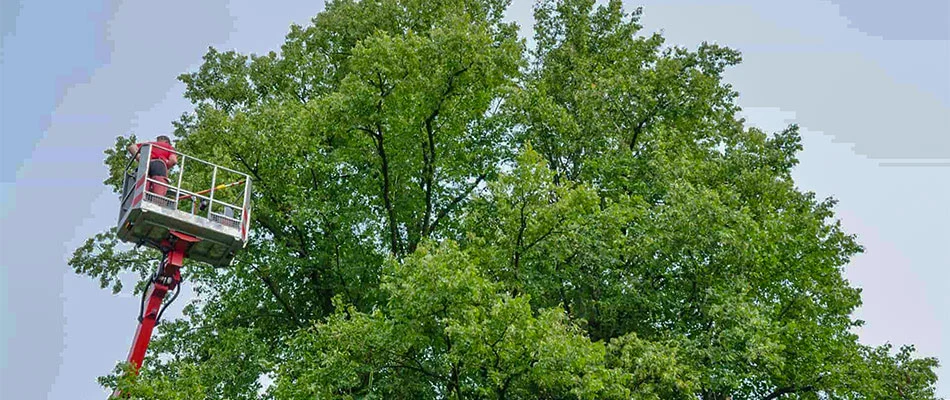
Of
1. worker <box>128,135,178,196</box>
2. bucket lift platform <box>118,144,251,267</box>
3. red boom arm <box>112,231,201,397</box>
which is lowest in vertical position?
red boom arm <box>112,231,201,397</box>

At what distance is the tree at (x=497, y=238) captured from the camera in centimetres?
1925

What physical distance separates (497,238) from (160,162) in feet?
22.6

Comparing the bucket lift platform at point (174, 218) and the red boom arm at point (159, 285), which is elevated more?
the bucket lift platform at point (174, 218)

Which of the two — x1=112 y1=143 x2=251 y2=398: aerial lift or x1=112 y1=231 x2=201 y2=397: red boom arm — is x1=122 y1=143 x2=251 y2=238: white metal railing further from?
x1=112 y1=231 x2=201 y2=397: red boom arm

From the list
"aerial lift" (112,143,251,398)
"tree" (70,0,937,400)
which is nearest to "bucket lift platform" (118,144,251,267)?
"aerial lift" (112,143,251,398)

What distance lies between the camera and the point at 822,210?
27500 millimetres

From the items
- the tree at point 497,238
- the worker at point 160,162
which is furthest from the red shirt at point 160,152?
the tree at point 497,238

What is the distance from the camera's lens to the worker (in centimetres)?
1739

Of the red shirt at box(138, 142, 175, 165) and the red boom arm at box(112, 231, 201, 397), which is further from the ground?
the red shirt at box(138, 142, 175, 165)

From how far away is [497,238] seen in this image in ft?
68.0

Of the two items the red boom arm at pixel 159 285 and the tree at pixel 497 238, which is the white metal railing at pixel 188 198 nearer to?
the red boom arm at pixel 159 285

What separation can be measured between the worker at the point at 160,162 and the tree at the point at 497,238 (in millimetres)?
3260

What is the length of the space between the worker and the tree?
10.7ft

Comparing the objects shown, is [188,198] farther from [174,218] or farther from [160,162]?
[174,218]
